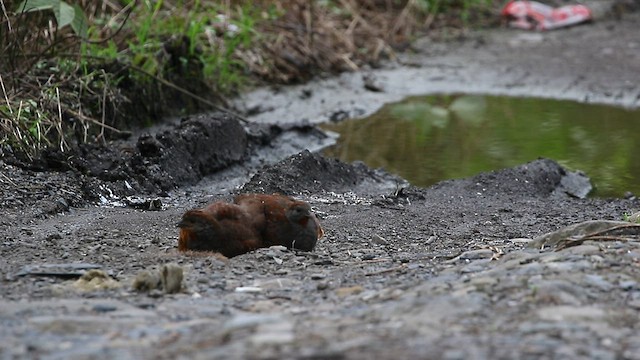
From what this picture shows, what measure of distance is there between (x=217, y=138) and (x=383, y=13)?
15.7 feet

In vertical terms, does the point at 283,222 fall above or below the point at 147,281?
below

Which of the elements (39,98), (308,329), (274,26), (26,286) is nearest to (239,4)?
(274,26)

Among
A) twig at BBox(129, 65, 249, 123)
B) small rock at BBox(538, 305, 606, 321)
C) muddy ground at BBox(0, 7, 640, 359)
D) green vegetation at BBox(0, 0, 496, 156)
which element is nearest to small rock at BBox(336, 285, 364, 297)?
muddy ground at BBox(0, 7, 640, 359)

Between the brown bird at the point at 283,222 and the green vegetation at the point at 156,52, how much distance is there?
198cm

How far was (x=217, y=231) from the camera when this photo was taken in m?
4.47

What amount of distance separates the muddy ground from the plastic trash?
3714 millimetres

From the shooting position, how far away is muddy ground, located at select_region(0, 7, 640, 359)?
304 centimetres

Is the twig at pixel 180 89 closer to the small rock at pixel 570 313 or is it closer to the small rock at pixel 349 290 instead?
the small rock at pixel 349 290

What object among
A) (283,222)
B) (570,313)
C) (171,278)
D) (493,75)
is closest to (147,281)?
(171,278)

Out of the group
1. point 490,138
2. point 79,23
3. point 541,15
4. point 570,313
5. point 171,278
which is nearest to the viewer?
point 570,313

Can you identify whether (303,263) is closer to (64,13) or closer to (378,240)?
(378,240)

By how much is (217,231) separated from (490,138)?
456 cm

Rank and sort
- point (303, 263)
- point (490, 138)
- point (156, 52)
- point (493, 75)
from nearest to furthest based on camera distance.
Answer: point (303, 263) < point (156, 52) < point (490, 138) < point (493, 75)

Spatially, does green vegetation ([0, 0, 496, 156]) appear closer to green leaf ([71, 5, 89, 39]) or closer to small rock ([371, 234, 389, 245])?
green leaf ([71, 5, 89, 39])
